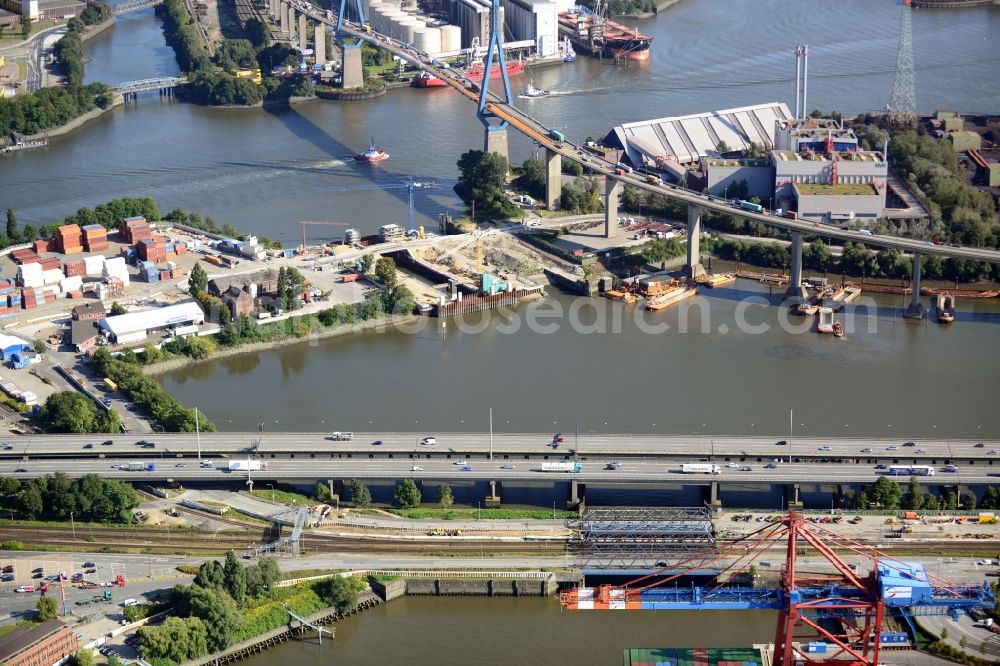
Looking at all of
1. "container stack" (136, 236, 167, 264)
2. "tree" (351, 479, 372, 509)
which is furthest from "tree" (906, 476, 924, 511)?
"container stack" (136, 236, 167, 264)

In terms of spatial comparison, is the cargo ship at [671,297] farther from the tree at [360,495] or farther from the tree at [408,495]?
the tree at [360,495]

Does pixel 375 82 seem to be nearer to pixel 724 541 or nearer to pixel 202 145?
pixel 202 145

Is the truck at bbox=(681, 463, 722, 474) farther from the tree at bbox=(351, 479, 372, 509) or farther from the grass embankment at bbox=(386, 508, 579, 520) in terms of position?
the tree at bbox=(351, 479, 372, 509)

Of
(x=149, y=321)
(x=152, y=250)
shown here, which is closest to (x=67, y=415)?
(x=149, y=321)

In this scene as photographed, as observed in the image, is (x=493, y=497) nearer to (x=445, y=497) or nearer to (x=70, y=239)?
(x=445, y=497)

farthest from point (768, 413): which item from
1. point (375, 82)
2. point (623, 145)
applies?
point (375, 82)
